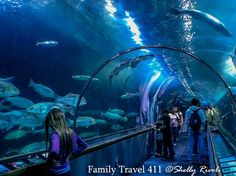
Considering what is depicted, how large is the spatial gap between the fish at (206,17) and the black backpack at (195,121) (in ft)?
8.98

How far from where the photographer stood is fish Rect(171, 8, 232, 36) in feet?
26.4

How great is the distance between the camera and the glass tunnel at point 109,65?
298 inches

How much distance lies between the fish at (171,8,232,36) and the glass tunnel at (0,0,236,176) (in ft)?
0.11

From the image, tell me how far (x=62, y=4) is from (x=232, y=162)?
Answer: 29.0ft

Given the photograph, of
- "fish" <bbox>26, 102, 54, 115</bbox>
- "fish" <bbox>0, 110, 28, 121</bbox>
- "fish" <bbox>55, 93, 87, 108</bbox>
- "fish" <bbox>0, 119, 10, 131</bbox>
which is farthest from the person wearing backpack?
"fish" <bbox>0, 119, 10, 131</bbox>

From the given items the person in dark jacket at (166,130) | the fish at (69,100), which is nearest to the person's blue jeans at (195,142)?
the person in dark jacket at (166,130)

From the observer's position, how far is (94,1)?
9180 millimetres

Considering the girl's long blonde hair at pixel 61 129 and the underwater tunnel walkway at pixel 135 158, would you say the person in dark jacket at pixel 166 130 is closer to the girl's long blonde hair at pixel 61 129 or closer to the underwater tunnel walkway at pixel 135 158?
the underwater tunnel walkway at pixel 135 158

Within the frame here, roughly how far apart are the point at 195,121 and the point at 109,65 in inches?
271

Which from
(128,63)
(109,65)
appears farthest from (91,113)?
(128,63)

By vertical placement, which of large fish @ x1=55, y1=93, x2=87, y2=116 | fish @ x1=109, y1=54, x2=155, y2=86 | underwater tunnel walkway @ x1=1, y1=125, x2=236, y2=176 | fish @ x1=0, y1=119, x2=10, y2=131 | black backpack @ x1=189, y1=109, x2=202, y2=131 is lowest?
underwater tunnel walkway @ x1=1, y1=125, x2=236, y2=176

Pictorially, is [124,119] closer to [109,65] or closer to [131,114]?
[131,114]

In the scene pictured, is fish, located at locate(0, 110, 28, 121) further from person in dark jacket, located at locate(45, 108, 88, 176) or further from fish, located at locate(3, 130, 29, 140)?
person in dark jacket, located at locate(45, 108, 88, 176)

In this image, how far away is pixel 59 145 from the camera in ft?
11.1
